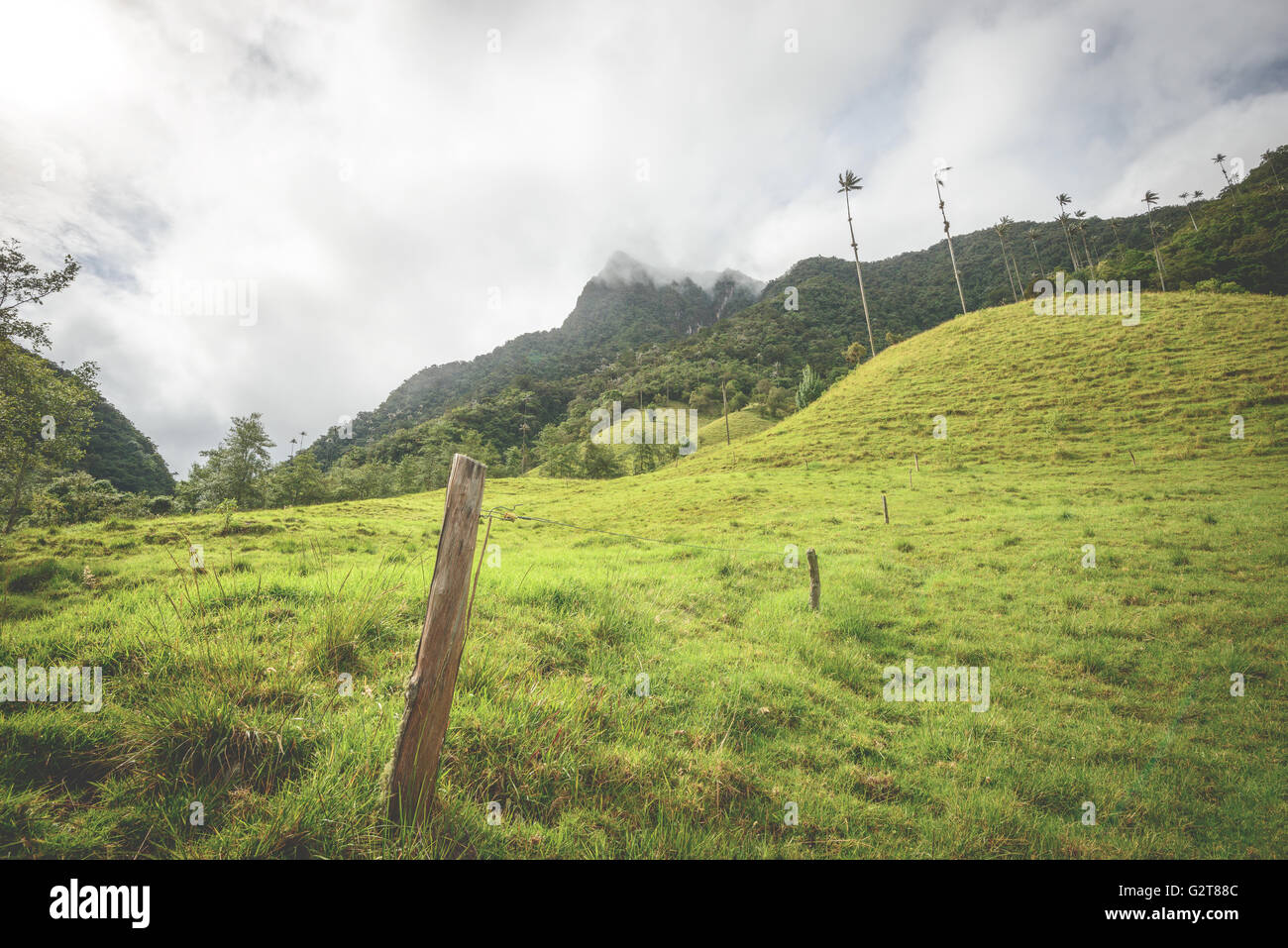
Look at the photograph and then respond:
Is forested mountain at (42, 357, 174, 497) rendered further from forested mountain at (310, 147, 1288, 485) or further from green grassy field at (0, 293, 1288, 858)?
green grassy field at (0, 293, 1288, 858)

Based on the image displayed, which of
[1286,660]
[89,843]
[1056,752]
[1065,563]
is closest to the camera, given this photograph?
[89,843]

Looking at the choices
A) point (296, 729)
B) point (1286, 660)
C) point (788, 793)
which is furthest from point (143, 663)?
point (1286, 660)

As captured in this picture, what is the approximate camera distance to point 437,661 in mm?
3033

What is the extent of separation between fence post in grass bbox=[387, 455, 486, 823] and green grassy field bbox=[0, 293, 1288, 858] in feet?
0.59

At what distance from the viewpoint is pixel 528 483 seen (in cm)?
5562

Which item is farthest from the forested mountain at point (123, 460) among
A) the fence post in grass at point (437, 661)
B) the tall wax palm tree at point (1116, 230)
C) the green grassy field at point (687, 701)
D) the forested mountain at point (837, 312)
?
the tall wax palm tree at point (1116, 230)

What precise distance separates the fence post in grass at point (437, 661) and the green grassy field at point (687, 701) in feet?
0.59

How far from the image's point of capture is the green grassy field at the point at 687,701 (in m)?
2.93

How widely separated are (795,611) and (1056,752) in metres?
3.99

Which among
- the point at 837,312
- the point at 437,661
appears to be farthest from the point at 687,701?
the point at 837,312

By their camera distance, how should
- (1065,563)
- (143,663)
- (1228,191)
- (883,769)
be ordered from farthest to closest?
(1228,191) < (1065,563) < (883,769) < (143,663)

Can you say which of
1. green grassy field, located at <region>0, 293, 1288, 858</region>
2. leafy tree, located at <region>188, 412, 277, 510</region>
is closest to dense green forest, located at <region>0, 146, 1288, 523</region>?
leafy tree, located at <region>188, 412, 277, 510</region>

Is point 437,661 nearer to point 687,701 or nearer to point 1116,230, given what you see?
point 687,701
